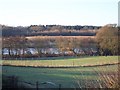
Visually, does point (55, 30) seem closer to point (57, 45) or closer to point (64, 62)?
point (57, 45)

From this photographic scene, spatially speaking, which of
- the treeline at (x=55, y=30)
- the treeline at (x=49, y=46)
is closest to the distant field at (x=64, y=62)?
the treeline at (x=49, y=46)

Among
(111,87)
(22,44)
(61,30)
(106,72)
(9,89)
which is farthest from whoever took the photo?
(61,30)

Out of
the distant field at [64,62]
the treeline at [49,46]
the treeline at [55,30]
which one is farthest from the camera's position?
the treeline at [55,30]

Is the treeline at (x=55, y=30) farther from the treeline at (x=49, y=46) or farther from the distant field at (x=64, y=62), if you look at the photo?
the distant field at (x=64, y=62)

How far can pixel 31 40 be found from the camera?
18953 mm

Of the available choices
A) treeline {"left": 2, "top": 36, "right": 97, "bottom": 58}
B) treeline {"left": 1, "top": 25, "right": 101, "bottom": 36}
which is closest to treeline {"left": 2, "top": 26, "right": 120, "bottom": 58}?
treeline {"left": 2, "top": 36, "right": 97, "bottom": 58}

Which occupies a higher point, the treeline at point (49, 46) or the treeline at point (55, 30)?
the treeline at point (55, 30)

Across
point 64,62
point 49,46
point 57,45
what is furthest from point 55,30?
point 64,62

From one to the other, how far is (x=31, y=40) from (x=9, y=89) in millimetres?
11728

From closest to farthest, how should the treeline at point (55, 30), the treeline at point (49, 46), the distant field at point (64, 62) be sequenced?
the distant field at point (64, 62) → the treeline at point (49, 46) → the treeline at point (55, 30)

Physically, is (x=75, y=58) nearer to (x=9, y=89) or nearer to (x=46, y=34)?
(x=46, y=34)

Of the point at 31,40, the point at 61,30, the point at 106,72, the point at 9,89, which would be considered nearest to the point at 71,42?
the point at 61,30

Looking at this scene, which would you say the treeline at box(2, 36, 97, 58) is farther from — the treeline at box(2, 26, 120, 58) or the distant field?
the distant field

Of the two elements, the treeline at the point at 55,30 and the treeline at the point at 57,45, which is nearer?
the treeline at the point at 57,45
